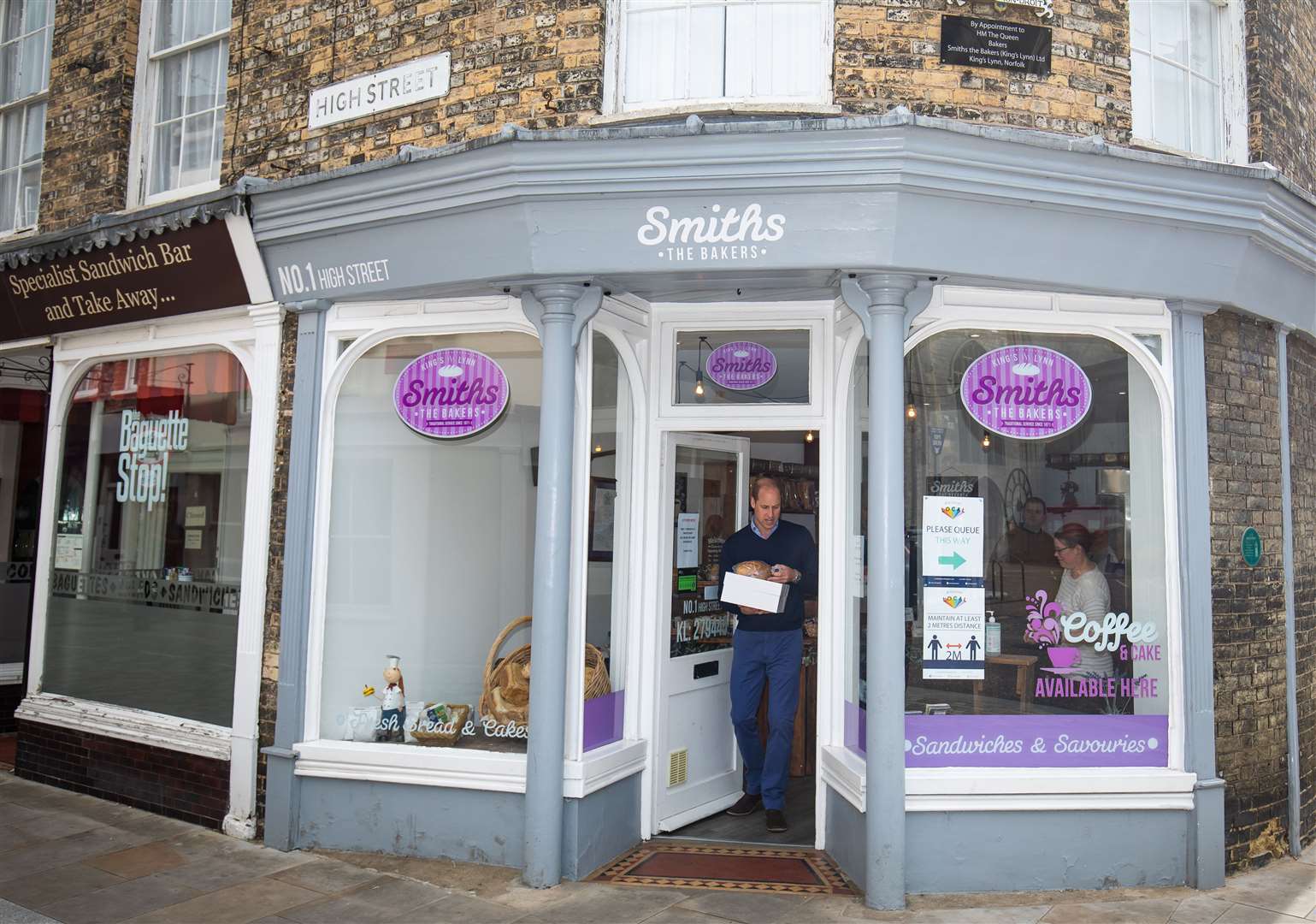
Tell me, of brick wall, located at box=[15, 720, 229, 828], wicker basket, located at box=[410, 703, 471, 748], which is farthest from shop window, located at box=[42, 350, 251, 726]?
wicker basket, located at box=[410, 703, 471, 748]

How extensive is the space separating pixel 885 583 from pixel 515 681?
219 cm

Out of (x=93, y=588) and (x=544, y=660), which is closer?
(x=544, y=660)

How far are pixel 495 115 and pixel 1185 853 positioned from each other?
5212mm

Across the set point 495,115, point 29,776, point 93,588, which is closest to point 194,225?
point 495,115

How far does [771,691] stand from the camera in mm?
6066

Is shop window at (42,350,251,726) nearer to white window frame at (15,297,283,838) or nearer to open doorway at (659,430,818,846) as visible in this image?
white window frame at (15,297,283,838)

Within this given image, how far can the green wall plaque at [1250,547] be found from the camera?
5.48 m

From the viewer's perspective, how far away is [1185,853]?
5.04 metres

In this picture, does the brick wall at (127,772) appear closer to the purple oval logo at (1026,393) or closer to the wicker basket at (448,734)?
the wicker basket at (448,734)

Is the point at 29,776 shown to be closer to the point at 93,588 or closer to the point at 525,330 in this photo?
the point at 93,588

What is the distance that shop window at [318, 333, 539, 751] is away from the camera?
578cm

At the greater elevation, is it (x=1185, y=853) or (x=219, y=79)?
(x=219, y=79)

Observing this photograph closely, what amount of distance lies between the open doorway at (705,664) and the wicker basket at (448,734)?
1170 mm

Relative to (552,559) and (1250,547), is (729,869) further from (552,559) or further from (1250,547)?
(1250,547)
